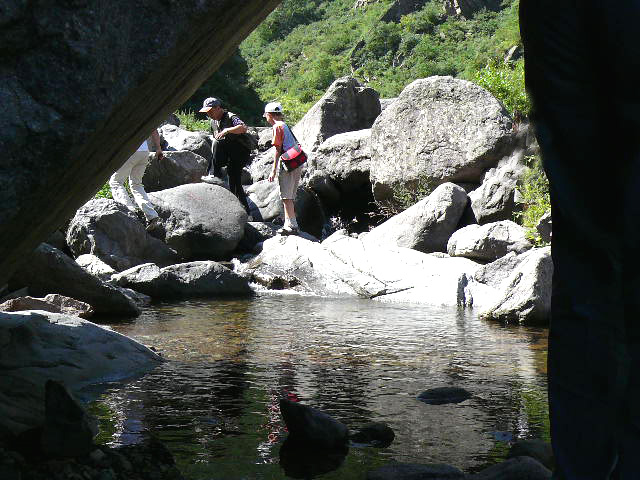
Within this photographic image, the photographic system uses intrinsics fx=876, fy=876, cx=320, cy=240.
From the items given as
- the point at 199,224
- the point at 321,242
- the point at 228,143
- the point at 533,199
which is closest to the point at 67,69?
the point at 533,199

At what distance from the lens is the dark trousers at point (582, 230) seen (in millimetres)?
1761

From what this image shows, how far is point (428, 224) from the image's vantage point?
1084cm

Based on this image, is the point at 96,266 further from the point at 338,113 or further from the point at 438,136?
the point at 338,113

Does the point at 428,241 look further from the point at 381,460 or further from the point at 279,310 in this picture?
the point at 381,460

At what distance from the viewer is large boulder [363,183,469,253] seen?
10.8 m

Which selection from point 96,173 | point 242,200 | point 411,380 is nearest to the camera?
point 96,173

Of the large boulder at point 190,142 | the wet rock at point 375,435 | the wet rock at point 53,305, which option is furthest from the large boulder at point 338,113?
the wet rock at point 375,435

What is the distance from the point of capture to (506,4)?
60688 mm

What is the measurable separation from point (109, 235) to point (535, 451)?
7745 mm

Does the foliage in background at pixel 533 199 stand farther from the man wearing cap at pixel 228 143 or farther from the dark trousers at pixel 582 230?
the dark trousers at pixel 582 230

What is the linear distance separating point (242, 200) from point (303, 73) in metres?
49.9

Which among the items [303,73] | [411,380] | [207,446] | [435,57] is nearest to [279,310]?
[411,380]

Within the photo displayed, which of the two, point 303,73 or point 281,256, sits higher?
point 303,73

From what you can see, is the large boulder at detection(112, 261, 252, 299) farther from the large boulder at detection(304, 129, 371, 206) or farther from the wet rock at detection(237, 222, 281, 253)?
the large boulder at detection(304, 129, 371, 206)
